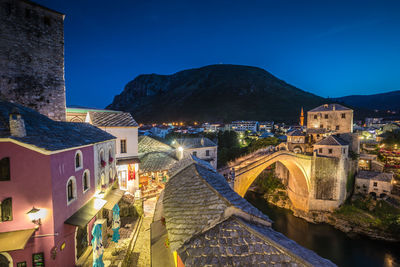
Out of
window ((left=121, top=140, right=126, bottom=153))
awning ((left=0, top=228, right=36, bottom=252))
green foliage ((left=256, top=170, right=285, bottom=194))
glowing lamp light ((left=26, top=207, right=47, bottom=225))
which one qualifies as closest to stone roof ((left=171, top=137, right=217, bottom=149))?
window ((left=121, top=140, right=126, bottom=153))

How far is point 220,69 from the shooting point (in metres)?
190

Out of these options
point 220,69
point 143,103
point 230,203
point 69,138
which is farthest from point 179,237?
point 220,69

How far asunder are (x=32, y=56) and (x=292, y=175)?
124ft

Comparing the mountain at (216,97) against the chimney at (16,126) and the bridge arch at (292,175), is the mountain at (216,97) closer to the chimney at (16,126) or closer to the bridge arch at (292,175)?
the bridge arch at (292,175)

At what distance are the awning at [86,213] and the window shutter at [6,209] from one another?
83.9 inches

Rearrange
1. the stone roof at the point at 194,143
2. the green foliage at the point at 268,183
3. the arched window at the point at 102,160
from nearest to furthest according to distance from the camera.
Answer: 1. the arched window at the point at 102,160
2. the stone roof at the point at 194,143
3. the green foliage at the point at 268,183

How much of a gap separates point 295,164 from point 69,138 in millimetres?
30674

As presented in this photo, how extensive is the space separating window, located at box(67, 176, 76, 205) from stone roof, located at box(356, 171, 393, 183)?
3960 cm

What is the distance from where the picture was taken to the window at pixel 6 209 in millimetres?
7078

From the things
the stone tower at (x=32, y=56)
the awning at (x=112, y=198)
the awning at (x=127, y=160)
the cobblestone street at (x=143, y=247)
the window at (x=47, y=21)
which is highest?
the window at (x=47, y=21)

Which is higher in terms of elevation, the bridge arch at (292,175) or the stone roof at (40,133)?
the stone roof at (40,133)

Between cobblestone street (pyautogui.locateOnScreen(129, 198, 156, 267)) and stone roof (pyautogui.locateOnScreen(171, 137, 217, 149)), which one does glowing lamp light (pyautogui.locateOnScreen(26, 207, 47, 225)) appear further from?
stone roof (pyautogui.locateOnScreen(171, 137, 217, 149))

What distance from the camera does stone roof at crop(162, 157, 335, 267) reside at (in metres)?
3.35

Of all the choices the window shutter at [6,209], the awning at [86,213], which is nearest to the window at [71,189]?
the awning at [86,213]
